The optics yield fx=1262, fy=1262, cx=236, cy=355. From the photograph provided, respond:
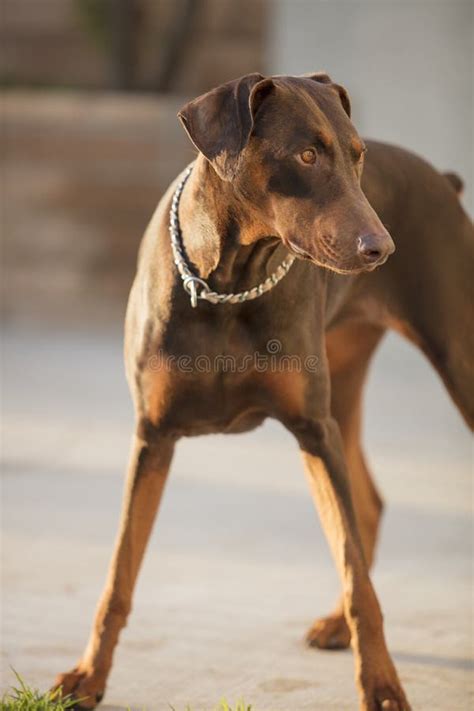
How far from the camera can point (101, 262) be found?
25.6 feet

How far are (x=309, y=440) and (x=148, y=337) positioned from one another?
1.32 ft

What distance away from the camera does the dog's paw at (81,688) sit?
2.69m

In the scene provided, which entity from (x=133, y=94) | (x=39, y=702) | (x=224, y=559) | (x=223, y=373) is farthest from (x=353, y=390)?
(x=133, y=94)

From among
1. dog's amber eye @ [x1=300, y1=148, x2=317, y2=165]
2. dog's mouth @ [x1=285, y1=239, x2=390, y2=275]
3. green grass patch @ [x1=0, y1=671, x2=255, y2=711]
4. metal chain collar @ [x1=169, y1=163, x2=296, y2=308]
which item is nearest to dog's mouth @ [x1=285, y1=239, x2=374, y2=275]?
dog's mouth @ [x1=285, y1=239, x2=390, y2=275]

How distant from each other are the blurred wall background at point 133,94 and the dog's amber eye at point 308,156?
4.69 m

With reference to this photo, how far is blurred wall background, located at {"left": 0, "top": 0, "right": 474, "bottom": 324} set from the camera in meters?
6.99

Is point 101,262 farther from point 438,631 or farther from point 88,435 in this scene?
point 438,631

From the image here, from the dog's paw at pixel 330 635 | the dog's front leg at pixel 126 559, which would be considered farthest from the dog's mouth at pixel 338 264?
the dog's paw at pixel 330 635

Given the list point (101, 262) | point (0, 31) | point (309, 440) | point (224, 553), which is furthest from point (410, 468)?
point (0, 31)

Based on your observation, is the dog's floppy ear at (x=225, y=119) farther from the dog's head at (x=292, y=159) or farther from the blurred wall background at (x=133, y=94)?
the blurred wall background at (x=133, y=94)

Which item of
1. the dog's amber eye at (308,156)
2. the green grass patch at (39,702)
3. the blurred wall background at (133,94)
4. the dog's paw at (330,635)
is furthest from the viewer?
the blurred wall background at (133,94)

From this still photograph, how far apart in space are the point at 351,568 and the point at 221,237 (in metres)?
0.74

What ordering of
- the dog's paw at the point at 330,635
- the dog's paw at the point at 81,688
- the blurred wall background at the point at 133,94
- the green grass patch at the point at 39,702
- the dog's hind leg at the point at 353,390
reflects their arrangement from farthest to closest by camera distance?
the blurred wall background at the point at 133,94
the dog's hind leg at the point at 353,390
the dog's paw at the point at 330,635
the dog's paw at the point at 81,688
the green grass patch at the point at 39,702

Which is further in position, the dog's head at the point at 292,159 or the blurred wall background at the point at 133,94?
the blurred wall background at the point at 133,94
